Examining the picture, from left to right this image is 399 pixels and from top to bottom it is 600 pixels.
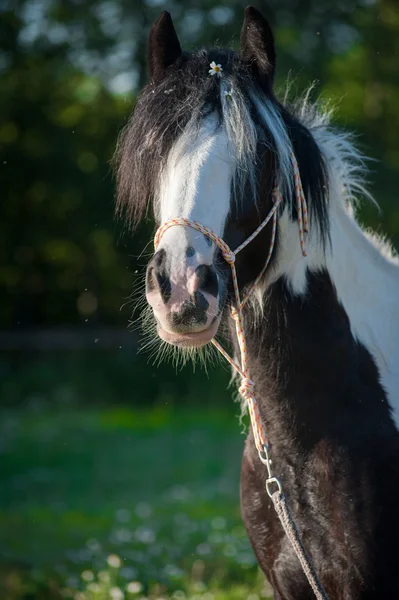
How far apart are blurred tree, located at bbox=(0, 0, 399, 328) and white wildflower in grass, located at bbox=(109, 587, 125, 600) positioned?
13464 mm

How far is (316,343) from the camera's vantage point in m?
2.91

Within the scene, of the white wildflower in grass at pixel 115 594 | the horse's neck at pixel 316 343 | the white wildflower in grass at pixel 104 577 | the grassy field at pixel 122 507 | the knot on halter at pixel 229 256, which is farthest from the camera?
the grassy field at pixel 122 507

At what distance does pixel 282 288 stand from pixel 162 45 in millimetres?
960

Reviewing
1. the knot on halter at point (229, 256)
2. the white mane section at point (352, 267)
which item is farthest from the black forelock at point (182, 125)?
the knot on halter at point (229, 256)

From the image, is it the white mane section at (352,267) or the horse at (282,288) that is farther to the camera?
A: the white mane section at (352,267)

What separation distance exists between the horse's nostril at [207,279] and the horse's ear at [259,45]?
768mm

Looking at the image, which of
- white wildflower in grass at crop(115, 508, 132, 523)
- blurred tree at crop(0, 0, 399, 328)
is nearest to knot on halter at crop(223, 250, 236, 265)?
white wildflower in grass at crop(115, 508, 132, 523)

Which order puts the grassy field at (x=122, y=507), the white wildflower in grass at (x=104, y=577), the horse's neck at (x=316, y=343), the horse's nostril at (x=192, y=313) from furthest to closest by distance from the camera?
the grassy field at (x=122, y=507) → the white wildflower in grass at (x=104, y=577) → the horse's neck at (x=316, y=343) → the horse's nostril at (x=192, y=313)

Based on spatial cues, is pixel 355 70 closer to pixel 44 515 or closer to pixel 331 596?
pixel 44 515

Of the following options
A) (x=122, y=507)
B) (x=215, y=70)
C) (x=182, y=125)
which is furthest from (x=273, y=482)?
(x=122, y=507)

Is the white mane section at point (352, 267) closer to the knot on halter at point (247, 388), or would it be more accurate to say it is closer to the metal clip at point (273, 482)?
the knot on halter at point (247, 388)

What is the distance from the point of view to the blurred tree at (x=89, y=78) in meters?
18.2

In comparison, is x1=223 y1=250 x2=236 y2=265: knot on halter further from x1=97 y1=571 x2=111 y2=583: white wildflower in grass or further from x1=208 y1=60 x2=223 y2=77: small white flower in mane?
x1=97 y1=571 x2=111 y2=583: white wildflower in grass

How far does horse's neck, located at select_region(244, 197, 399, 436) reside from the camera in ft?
9.46
